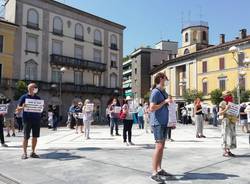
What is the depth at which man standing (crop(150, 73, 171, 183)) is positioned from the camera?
6.18 metres

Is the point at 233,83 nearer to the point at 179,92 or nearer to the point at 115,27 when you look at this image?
the point at 179,92

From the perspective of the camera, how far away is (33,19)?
44.1 metres

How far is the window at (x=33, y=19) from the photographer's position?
43.6 m

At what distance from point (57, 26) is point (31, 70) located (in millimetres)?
7523

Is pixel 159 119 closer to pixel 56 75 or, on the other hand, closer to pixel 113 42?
pixel 56 75

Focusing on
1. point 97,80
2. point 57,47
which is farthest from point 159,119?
point 97,80

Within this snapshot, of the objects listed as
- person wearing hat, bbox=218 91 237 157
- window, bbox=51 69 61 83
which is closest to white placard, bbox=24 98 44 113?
person wearing hat, bbox=218 91 237 157

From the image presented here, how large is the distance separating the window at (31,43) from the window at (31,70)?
1515 mm

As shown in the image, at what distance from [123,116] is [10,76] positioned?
32.8 metres

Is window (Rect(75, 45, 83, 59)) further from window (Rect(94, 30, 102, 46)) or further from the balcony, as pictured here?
window (Rect(94, 30, 102, 46))

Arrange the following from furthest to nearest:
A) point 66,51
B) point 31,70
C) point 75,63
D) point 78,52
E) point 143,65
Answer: point 143,65 < point 78,52 < point 75,63 < point 66,51 < point 31,70

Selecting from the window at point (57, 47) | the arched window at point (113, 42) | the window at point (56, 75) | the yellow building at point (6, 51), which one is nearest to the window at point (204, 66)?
the arched window at point (113, 42)

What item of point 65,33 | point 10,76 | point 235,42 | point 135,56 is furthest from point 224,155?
point 135,56

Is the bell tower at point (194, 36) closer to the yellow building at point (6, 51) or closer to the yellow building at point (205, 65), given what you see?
the yellow building at point (205, 65)
